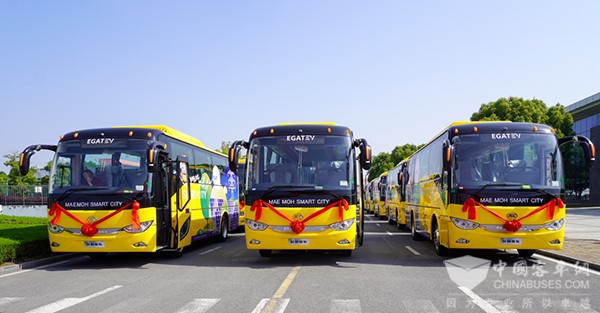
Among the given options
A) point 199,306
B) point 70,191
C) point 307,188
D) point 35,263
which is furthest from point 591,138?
point 199,306

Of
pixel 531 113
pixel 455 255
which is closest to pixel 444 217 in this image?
pixel 455 255

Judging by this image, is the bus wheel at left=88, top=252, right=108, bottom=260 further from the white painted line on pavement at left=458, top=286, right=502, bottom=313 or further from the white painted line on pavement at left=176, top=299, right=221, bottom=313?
the white painted line on pavement at left=458, top=286, right=502, bottom=313

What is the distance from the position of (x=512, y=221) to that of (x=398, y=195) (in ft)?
47.8

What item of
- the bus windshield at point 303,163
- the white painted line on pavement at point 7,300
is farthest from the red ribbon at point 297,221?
the white painted line on pavement at point 7,300

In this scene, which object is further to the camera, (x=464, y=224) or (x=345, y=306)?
(x=464, y=224)

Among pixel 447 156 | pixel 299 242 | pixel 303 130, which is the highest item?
pixel 303 130

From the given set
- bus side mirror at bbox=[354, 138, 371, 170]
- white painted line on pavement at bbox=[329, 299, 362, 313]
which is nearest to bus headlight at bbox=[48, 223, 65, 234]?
bus side mirror at bbox=[354, 138, 371, 170]

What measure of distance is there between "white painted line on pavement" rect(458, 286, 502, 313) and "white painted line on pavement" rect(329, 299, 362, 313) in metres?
1.76

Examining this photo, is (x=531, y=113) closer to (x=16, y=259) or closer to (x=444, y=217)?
(x=444, y=217)

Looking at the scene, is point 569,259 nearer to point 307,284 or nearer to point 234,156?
point 307,284

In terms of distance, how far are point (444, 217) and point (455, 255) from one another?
1.69 metres

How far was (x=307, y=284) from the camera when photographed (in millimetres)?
9297

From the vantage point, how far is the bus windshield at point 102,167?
12219mm

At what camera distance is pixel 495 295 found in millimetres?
8180
